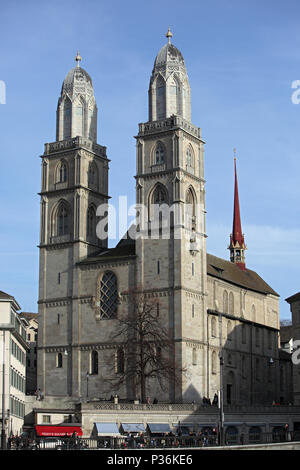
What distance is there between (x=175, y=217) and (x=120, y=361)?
1454 centimetres

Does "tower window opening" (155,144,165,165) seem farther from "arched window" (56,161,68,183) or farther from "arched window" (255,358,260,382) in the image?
"arched window" (255,358,260,382)

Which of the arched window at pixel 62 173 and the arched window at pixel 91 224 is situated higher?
the arched window at pixel 62 173

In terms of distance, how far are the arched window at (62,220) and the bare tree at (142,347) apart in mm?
10941

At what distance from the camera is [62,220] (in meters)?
100

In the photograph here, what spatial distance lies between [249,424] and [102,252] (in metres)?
25.1

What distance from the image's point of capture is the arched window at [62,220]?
99.5 meters

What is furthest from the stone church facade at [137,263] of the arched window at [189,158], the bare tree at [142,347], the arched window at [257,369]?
the arched window at [257,369]

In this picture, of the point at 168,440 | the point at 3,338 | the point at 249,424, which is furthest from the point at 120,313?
the point at 168,440

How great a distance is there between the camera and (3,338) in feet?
234

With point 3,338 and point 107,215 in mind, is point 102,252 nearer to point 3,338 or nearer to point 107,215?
point 107,215

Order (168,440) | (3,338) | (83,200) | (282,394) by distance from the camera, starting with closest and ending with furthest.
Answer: (168,440) < (3,338) < (83,200) < (282,394)

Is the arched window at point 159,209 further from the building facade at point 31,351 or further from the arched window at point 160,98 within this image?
the building facade at point 31,351

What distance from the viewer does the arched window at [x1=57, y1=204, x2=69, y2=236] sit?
99500mm

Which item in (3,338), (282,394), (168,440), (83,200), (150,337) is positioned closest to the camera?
(168,440)
